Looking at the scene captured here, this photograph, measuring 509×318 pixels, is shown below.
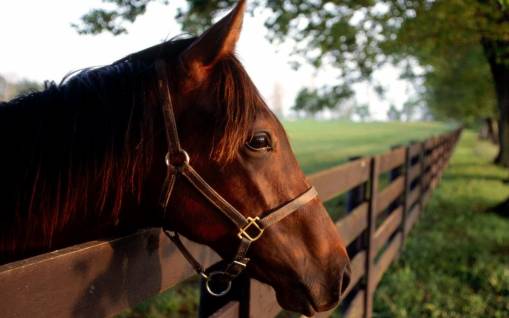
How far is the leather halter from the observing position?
1.45 meters

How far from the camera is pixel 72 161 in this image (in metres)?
1.41

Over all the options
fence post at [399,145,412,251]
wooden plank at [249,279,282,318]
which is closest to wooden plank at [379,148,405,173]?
fence post at [399,145,412,251]

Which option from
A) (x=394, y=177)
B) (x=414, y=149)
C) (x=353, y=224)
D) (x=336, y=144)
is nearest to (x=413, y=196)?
(x=414, y=149)

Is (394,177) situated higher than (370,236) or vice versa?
(394,177)

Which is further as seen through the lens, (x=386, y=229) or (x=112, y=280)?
(x=386, y=229)

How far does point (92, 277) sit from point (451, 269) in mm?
5346

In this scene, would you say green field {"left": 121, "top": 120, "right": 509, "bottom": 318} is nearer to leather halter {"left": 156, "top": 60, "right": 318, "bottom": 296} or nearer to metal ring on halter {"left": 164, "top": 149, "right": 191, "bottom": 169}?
leather halter {"left": 156, "top": 60, "right": 318, "bottom": 296}

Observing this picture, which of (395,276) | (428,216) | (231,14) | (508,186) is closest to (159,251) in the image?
(231,14)

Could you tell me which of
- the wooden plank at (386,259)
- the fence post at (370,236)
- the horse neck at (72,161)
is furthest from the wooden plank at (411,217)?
the horse neck at (72,161)

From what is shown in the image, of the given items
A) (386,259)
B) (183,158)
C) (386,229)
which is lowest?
(386,259)

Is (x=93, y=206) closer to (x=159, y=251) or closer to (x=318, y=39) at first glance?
(x=159, y=251)

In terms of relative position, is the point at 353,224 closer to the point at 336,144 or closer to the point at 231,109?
the point at 231,109

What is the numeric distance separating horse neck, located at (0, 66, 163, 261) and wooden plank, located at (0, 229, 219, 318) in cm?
17

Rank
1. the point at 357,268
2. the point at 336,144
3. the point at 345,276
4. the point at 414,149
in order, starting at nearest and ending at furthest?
the point at 345,276, the point at 357,268, the point at 414,149, the point at 336,144
